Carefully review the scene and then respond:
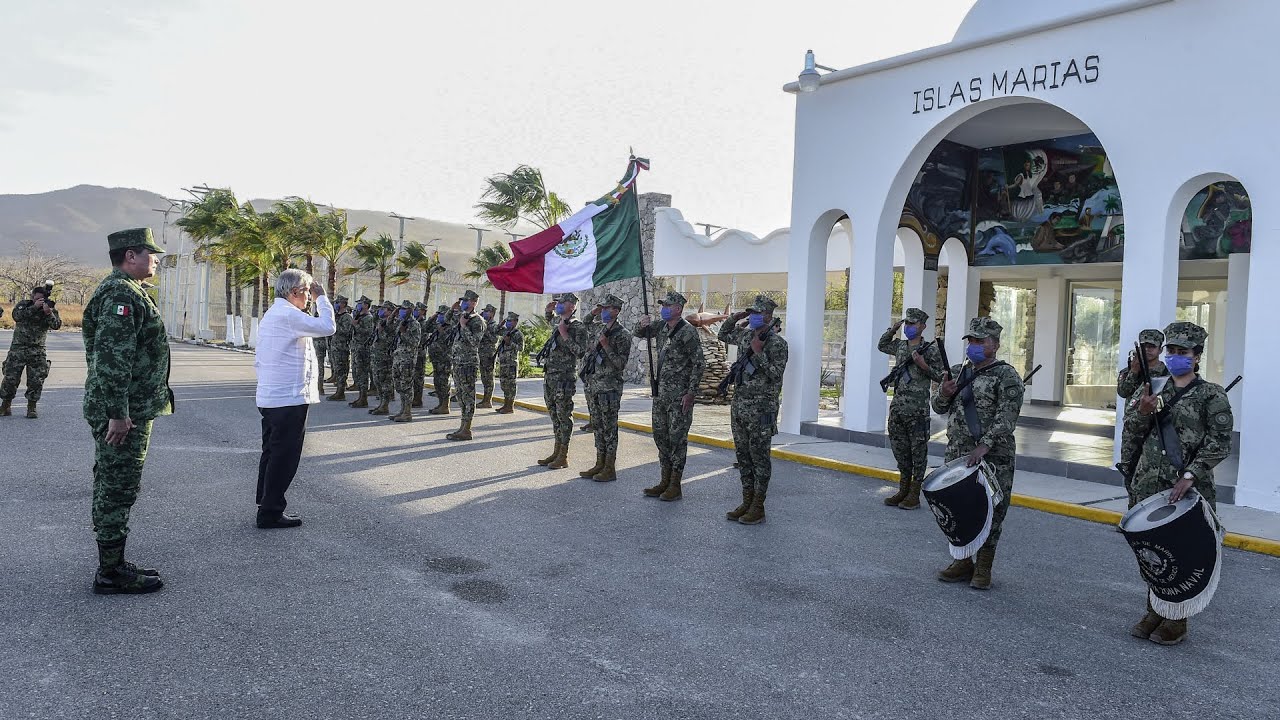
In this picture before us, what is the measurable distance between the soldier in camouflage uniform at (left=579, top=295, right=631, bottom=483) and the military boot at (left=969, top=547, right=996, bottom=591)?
160 inches

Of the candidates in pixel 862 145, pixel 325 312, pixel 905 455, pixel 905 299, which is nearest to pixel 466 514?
pixel 325 312

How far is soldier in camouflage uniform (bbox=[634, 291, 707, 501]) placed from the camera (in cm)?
823

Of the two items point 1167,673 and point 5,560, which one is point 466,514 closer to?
point 5,560

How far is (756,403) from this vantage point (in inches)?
298

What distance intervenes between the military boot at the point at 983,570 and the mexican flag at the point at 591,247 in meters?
6.04

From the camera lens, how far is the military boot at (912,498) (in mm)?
8242

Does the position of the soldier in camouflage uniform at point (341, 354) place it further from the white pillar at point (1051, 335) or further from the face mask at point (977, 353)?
the white pillar at point (1051, 335)

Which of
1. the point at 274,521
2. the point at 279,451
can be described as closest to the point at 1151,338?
the point at 279,451

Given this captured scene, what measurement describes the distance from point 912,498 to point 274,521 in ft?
18.1

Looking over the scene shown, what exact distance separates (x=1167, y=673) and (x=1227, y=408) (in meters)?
1.56

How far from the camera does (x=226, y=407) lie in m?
14.1

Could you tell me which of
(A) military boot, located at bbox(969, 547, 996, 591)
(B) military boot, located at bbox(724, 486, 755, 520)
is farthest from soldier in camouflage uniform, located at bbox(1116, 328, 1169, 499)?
(B) military boot, located at bbox(724, 486, 755, 520)

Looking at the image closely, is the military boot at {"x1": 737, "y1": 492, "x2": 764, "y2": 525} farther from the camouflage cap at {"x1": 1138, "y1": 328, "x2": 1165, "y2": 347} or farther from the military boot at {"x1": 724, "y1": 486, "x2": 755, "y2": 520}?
the camouflage cap at {"x1": 1138, "y1": 328, "x2": 1165, "y2": 347}

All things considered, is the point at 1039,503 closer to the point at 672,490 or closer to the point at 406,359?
the point at 672,490
